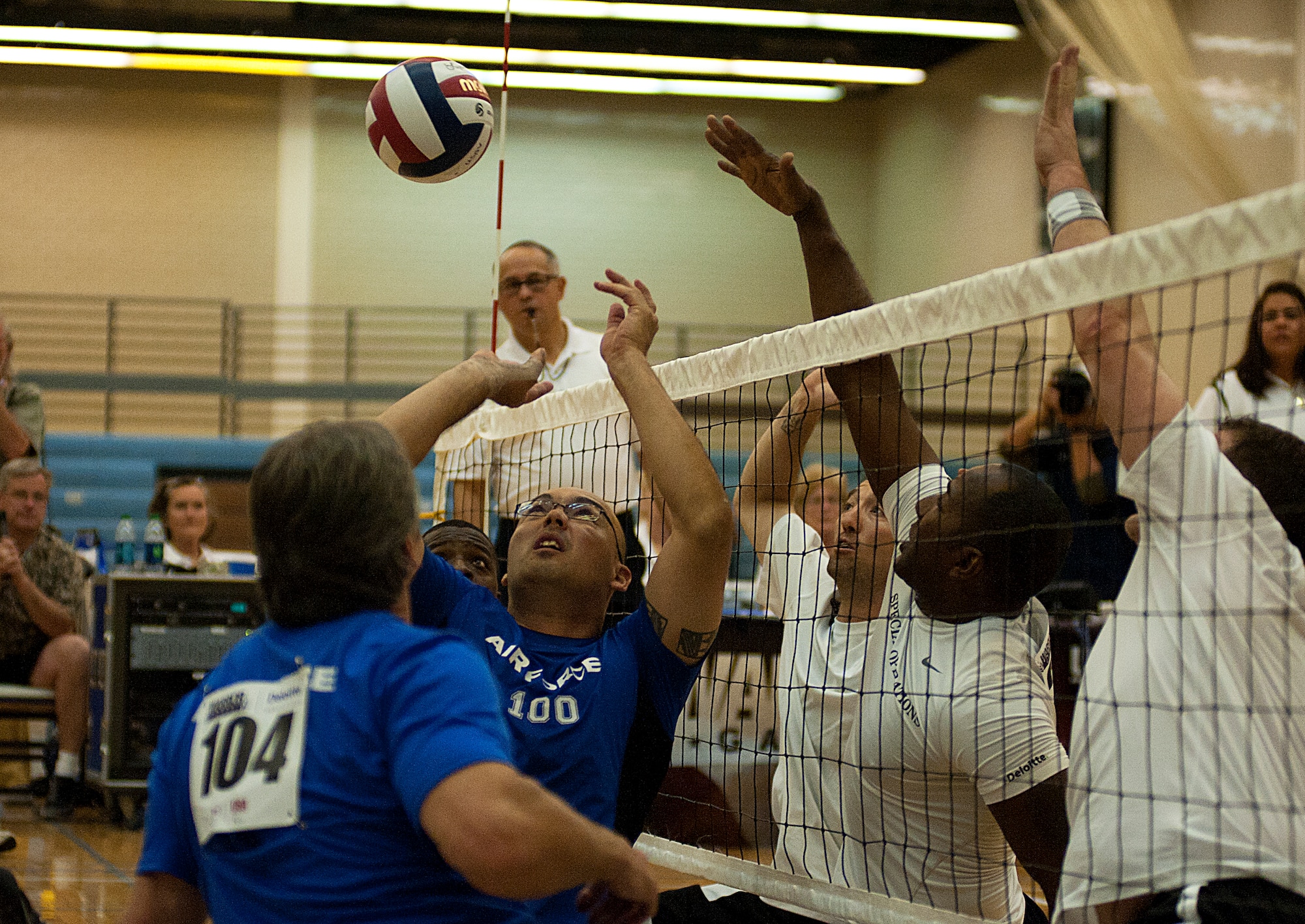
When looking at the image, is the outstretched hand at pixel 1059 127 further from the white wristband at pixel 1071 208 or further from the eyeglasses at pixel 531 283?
the eyeglasses at pixel 531 283

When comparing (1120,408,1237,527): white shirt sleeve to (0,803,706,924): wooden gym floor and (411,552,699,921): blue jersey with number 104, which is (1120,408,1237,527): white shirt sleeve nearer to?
(411,552,699,921): blue jersey with number 104

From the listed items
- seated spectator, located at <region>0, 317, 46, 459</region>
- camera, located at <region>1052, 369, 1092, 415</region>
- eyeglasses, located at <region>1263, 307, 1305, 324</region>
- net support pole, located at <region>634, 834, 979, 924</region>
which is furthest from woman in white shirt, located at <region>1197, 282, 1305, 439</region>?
seated spectator, located at <region>0, 317, 46, 459</region>

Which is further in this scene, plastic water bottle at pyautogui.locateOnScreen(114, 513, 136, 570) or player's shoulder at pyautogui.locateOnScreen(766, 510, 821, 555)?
plastic water bottle at pyautogui.locateOnScreen(114, 513, 136, 570)

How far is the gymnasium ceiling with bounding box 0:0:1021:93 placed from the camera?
12828 millimetres

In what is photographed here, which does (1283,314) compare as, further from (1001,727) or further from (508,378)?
(508,378)

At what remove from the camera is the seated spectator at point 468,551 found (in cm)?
317

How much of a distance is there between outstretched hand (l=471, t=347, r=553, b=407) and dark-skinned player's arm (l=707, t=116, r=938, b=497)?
641mm

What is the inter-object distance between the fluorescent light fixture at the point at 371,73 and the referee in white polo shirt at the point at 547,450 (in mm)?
8371

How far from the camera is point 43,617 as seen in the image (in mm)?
6582

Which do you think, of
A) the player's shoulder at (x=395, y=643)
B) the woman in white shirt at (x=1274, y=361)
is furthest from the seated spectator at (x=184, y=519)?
the player's shoulder at (x=395, y=643)

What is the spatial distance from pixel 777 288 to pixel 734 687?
30.2 feet

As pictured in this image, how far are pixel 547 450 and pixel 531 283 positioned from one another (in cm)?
99

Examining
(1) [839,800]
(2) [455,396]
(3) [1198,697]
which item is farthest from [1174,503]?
(2) [455,396]

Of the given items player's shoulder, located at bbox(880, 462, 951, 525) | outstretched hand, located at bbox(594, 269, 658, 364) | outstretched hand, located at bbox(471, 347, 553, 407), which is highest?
outstretched hand, located at bbox(594, 269, 658, 364)
